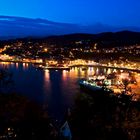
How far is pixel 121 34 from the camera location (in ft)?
171

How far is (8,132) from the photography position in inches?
192

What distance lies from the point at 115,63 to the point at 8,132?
32.6m

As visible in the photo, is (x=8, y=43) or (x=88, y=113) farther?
(x=8, y=43)

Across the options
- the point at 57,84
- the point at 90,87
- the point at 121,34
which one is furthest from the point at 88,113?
the point at 121,34

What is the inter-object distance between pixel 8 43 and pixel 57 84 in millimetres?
34625

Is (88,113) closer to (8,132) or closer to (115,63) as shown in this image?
(8,132)

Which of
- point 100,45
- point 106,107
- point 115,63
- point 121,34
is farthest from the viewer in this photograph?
point 121,34

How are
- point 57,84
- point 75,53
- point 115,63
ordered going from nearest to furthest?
point 57,84 → point 115,63 → point 75,53

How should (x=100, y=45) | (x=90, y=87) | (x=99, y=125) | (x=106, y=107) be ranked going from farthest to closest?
(x=100, y=45), (x=90, y=87), (x=106, y=107), (x=99, y=125)

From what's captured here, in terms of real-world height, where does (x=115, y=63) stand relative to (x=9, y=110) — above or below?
below

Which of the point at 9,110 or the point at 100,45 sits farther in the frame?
the point at 100,45

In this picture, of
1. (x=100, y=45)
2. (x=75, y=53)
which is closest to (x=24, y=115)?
(x=75, y=53)

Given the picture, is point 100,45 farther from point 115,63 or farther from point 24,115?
point 24,115

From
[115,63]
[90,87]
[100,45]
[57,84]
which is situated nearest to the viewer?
[90,87]
